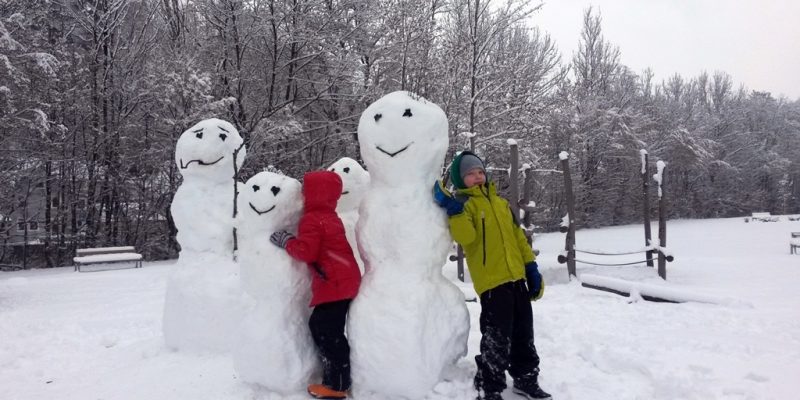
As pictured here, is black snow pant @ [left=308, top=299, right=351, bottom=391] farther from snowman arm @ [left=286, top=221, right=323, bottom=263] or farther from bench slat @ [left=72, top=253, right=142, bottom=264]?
bench slat @ [left=72, top=253, right=142, bottom=264]

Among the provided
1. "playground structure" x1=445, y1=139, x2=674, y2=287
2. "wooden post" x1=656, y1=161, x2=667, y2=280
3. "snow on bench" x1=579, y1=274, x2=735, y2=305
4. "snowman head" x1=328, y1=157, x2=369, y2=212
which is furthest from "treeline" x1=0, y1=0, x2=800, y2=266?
"snowman head" x1=328, y1=157, x2=369, y2=212

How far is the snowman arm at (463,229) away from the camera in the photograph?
320 cm

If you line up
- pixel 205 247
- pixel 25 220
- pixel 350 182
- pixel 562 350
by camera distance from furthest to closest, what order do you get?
1. pixel 25 220
2. pixel 205 247
3. pixel 350 182
4. pixel 562 350

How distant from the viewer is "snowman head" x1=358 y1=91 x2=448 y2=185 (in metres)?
3.39

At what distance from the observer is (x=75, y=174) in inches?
541

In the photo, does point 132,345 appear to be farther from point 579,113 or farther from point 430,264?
point 579,113

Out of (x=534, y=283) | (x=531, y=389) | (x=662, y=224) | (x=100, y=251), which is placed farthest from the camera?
(x=100, y=251)

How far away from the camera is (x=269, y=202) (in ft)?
11.2

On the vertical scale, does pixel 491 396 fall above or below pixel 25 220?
below

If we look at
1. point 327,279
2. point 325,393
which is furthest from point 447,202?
point 325,393

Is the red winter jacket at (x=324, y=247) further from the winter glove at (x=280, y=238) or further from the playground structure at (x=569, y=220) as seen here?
the playground structure at (x=569, y=220)

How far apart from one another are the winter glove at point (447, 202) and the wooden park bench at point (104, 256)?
1076 cm

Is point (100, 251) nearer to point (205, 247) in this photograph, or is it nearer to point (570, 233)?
point (205, 247)

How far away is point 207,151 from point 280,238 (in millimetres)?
A: 1742
